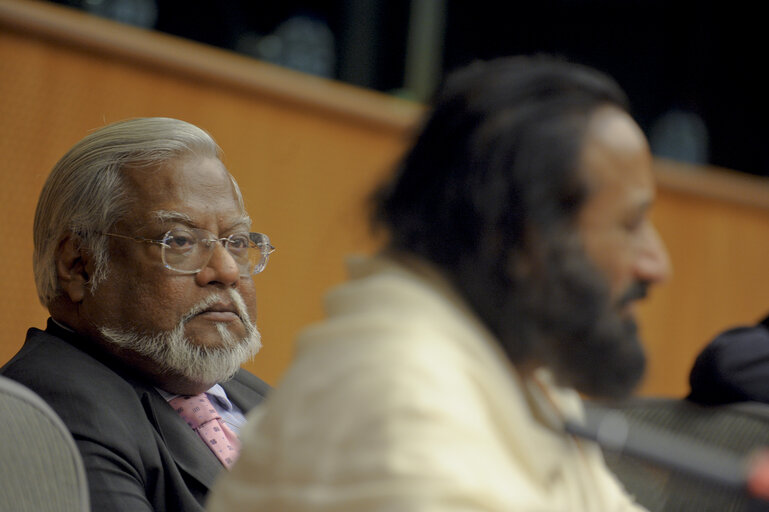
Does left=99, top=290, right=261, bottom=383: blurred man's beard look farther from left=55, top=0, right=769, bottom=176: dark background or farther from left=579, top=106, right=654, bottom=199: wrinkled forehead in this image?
left=55, top=0, right=769, bottom=176: dark background

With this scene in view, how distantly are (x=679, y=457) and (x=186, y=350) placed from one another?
43.4 inches

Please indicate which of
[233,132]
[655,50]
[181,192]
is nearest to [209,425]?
[181,192]

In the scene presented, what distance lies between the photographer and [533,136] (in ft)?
3.28

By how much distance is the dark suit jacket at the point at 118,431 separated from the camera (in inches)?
59.2

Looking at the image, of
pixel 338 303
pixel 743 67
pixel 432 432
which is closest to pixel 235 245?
pixel 338 303

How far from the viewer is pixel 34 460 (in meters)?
1.23

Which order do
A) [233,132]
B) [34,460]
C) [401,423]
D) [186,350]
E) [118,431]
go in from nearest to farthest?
[401,423] → [34,460] → [118,431] → [186,350] → [233,132]

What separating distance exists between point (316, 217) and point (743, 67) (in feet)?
9.06

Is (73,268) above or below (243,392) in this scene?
above

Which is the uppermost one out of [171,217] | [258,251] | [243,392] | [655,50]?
[655,50]

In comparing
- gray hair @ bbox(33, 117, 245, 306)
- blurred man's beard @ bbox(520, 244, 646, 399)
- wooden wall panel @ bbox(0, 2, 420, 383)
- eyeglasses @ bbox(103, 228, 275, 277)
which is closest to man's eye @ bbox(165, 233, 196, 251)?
eyeglasses @ bbox(103, 228, 275, 277)

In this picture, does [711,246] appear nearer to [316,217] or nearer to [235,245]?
[316,217]

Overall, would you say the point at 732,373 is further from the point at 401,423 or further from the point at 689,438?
the point at 401,423

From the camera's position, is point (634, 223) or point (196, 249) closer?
point (634, 223)
